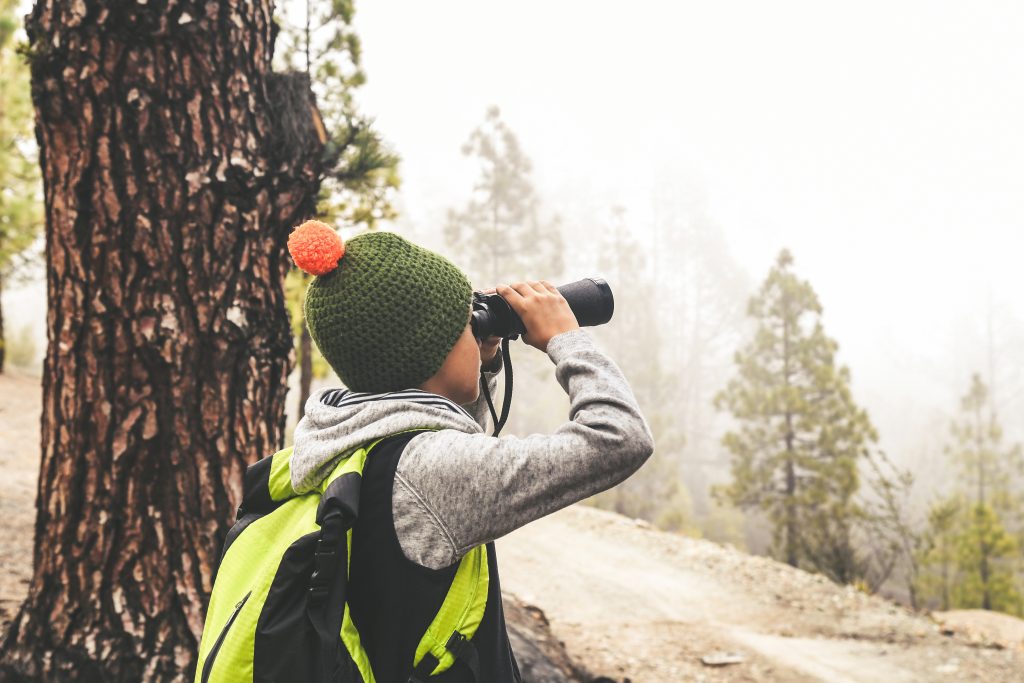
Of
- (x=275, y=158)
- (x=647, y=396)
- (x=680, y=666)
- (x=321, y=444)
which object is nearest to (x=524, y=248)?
(x=647, y=396)

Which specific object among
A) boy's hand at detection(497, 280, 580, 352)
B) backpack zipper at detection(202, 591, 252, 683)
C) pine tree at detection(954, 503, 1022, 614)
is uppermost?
boy's hand at detection(497, 280, 580, 352)

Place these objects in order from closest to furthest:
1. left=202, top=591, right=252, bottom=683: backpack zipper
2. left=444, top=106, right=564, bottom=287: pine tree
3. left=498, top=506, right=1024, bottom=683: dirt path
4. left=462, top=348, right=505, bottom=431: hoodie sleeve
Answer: left=202, top=591, right=252, bottom=683: backpack zipper < left=462, top=348, right=505, bottom=431: hoodie sleeve < left=498, top=506, right=1024, bottom=683: dirt path < left=444, top=106, right=564, bottom=287: pine tree

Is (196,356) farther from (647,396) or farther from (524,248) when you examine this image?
(647,396)

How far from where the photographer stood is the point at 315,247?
121cm

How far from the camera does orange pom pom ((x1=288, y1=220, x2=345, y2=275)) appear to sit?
1192 millimetres

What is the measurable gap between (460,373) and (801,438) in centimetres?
1406

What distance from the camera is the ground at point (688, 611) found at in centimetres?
506

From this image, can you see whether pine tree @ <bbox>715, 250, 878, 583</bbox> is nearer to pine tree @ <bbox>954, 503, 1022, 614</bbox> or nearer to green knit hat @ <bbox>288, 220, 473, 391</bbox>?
pine tree @ <bbox>954, 503, 1022, 614</bbox>

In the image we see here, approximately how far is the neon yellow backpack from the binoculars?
0.34m

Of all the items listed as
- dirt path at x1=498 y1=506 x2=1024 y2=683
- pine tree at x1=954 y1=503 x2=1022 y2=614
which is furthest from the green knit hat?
pine tree at x1=954 y1=503 x2=1022 y2=614

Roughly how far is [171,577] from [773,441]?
1371 centimetres

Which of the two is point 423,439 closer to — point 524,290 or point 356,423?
point 356,423

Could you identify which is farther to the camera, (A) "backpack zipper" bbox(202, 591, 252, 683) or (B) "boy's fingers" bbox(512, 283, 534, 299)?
(B) "boy's fingers" bbox(512, 283, 534, 299)

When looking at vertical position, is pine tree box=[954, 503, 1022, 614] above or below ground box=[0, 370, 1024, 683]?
below
